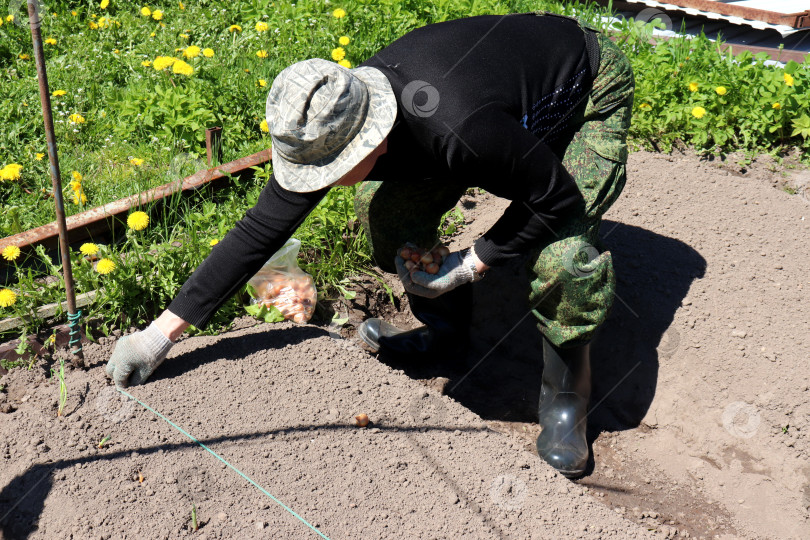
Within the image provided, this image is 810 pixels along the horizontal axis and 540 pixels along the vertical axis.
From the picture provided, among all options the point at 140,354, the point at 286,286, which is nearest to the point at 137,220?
A: the point at 286,286

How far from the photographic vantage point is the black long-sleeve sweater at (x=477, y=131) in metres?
1.99

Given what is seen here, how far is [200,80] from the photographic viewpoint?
12.6ft

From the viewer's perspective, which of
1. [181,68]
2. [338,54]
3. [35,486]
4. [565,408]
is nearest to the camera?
[35,486]

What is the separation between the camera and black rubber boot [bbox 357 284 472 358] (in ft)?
9.92

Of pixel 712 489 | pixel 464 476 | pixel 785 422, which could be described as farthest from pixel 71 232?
pixel 785 422

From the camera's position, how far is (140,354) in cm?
224

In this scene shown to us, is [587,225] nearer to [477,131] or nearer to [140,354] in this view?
[477,131]

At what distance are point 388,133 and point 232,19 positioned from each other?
10.5ft

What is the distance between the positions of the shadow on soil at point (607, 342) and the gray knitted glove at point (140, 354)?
3.81ft

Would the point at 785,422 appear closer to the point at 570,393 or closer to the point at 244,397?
the point at 570,393

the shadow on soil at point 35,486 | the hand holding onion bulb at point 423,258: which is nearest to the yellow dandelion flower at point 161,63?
the hand holding onion bulb at point 423,258

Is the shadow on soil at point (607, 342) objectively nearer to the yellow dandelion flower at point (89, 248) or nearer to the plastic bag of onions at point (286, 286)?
the plastic bag of onions at point (286, 286)

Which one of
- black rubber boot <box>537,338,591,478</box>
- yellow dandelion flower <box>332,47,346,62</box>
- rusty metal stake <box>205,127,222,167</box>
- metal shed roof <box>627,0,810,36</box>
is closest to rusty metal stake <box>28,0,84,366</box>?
rusty metal stake <box>205,127,222,167</box>

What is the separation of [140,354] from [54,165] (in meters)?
0.61
